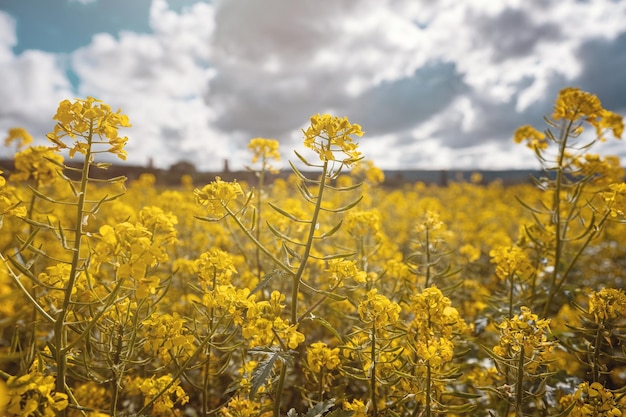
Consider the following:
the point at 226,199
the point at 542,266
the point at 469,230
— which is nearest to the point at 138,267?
the point at 226,199

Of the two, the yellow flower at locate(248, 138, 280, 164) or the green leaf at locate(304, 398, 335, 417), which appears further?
the yellow flower at locate(248, 138, 280, 164)

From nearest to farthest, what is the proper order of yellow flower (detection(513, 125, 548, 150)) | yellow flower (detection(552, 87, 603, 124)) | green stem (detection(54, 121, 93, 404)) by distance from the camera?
green stem (detection(54, 121, 93, 404)), yellow flower (detection(552, 87, 603, 124)), yellow flower (detection(513, 125, 548, 150))

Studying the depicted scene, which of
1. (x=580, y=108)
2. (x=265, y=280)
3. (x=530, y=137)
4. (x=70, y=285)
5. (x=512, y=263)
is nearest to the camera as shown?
(x=70, y=285)

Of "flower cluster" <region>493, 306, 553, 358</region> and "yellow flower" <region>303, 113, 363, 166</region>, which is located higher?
"yellow flower" <region>303, 113, 363, 166</region>

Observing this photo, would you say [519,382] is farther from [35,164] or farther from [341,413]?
[35,164]

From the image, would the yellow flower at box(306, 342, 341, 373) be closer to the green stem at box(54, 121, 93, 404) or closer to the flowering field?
the flowering field

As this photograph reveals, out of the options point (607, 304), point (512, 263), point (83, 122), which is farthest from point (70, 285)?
point (607, 304)

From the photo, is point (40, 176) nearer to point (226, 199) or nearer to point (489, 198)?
point (226, 199)

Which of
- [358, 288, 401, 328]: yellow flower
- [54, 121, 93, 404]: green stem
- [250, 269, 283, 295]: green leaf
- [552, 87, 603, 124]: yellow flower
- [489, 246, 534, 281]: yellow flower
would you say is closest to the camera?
[54, 121, 93, 404]: green stem

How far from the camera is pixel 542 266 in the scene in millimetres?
2861

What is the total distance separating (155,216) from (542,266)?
298 cm

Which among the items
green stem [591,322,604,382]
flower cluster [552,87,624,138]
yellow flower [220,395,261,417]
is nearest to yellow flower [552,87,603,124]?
flower cluster [552,87,624,138]

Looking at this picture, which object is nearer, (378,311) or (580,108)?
(378,311)

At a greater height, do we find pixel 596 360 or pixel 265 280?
pixel 265 280
